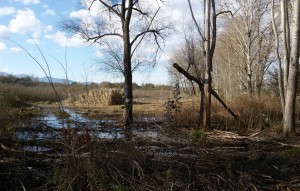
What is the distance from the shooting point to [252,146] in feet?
31.1

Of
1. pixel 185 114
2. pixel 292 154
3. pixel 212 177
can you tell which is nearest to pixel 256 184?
pixel 212 177

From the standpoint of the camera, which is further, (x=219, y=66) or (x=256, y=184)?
(x=219, y=66)

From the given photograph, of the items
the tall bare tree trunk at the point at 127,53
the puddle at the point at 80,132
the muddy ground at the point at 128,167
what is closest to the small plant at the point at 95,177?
the muddy ground at the point at 128,167

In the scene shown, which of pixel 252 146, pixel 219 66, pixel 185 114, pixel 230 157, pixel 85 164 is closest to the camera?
pixel 85 164

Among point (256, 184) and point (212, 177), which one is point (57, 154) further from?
point (256, 184)

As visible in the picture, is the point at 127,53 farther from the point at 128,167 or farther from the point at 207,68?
the point at 128,167

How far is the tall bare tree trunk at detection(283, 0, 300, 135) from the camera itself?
1088 cm

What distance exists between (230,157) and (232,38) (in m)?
28.7

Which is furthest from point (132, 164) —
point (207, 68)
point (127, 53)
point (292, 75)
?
point (127, 53)

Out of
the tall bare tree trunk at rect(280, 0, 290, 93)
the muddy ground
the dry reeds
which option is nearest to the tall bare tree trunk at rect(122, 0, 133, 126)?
the tall bare tree trunk at rect(280, 0, 290, 93)

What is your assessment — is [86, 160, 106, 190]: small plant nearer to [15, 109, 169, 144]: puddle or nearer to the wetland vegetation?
the wetland vegetation

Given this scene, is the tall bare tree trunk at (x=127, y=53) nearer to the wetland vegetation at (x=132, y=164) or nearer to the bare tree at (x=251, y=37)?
the wetland vegetation at (x=132, y=164)

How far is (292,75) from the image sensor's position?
11062 millimetres

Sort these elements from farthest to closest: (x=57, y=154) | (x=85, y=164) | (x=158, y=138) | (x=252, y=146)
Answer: (x=252, y=146) < (x=158, y=138) < (x=57, y=154) < (x=85, y=164)
